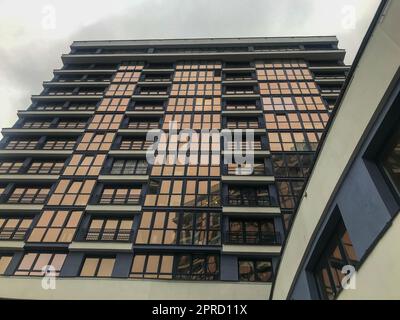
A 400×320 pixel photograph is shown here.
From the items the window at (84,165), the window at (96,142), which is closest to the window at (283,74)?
the window at (96,142)

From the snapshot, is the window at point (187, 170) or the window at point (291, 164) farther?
the window at point (187, 170)

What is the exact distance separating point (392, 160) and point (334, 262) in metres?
3.26

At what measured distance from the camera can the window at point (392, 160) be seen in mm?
6414

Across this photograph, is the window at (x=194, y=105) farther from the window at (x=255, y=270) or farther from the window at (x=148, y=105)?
the window at (x=255, y=270)

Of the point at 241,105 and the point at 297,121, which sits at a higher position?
the point at 241,105

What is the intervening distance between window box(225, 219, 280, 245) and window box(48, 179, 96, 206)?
39.3 ft

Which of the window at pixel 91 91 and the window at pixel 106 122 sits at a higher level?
the window at pixel 91 91

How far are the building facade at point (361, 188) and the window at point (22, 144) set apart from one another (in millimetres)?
29289

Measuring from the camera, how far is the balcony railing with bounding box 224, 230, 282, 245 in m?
21.2

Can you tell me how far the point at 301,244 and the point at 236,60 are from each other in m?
36.5

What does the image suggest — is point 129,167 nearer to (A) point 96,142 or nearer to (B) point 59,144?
(A) point 96,142

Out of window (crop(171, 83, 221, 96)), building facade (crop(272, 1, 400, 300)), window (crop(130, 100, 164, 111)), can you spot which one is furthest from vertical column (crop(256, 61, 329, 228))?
building facade (crop(272, 1, 400, 300))

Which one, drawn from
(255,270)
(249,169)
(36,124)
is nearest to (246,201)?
(249,169)

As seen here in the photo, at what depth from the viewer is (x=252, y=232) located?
22094 mm
